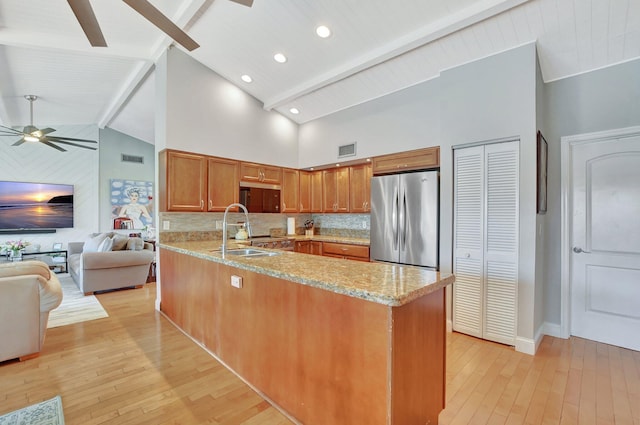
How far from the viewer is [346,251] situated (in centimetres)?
437

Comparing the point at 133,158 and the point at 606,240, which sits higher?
the point at 133,158

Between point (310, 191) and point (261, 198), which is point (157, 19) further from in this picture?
point (310, 191)

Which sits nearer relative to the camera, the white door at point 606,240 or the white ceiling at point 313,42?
the white ceiling at point 313,42

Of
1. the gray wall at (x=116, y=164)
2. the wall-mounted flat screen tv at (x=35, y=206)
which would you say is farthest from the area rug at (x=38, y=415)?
the wall-mounted flat screen tv at (x=35, y=206)

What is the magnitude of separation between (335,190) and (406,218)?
1.62 meters

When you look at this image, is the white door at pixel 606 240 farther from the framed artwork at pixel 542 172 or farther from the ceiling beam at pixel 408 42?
the ceiling beam at pixel 408 42

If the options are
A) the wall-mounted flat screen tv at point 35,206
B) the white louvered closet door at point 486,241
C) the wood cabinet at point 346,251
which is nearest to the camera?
the white louvered closet door at point 486,241

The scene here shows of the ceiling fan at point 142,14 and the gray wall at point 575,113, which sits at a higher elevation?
the ceiling fan at point 142,14

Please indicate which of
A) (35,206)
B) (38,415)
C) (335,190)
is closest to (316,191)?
(335,190)

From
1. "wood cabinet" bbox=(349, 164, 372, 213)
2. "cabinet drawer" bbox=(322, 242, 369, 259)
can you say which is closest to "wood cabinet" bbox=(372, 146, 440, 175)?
"wood cabinet" bbox=(349, 164, 372, 213)

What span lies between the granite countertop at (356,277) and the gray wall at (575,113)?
7.78 ft

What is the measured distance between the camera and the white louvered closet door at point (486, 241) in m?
2.86

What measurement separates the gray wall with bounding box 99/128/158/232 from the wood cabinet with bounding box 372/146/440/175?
5.83m

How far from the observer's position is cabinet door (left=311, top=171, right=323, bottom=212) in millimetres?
5195
